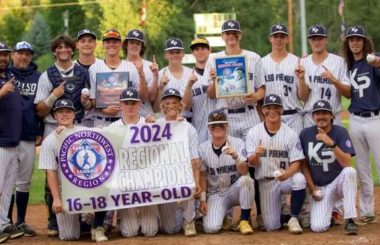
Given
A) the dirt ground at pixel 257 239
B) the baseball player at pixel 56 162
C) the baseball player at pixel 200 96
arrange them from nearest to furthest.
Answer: the dirt ground at pixel 257 239
the baseball player at pixel 56 162
the baseball player at pixel 200 96

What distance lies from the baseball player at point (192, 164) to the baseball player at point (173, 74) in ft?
1.14

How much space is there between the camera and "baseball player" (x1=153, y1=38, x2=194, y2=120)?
8.80 meters

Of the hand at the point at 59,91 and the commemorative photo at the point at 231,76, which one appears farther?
the commemorative photo at the point at 231,76

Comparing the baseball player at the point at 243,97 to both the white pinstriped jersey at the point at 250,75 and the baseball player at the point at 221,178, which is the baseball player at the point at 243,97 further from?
the baseball player at the point at 221,178

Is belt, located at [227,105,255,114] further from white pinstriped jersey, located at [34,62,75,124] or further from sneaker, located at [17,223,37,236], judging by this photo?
sneaker, located at [17,223,37,236]

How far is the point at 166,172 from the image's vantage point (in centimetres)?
838

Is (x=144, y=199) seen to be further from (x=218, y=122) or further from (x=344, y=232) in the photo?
(x=344, y=232)

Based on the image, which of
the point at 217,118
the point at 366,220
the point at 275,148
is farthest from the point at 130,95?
the point at 366,220

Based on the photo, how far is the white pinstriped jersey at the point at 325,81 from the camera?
8703 millimetres

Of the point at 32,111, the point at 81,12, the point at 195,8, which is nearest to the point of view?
the point at 32,111

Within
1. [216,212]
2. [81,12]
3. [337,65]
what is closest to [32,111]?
[216,212]

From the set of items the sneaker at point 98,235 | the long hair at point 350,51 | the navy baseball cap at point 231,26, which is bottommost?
the sneaker at point 98,235

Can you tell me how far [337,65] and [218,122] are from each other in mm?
1632

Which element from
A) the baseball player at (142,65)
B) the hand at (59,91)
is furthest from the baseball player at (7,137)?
the baseball player at (142,65)
